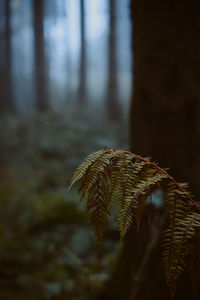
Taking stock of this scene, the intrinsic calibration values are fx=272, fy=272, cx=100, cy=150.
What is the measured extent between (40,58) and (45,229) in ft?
41.7

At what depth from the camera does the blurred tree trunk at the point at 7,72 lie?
1472 cm

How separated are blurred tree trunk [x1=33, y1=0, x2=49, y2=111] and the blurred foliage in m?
4.88

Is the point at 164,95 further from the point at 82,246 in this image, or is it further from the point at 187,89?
the point at 82,246

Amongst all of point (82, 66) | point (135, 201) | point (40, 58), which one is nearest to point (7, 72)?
point (40, 58)

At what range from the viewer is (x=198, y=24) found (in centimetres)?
230

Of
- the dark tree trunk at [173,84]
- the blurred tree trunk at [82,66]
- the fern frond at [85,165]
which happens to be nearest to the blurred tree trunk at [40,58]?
the blurred tree trunk at [82,66]

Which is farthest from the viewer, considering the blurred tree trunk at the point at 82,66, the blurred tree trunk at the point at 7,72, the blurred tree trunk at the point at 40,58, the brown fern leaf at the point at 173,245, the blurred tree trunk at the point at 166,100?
the blurred tree trunk at the point at 82,66

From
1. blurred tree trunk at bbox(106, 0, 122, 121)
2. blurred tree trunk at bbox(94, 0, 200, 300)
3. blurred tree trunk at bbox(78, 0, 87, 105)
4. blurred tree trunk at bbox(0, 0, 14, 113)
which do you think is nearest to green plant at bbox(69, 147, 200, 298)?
blurred tree trunk at bbox(94, 0, 200, 300)

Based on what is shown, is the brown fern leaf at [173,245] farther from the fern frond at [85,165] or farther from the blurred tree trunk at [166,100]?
the blurred tree trunk at [166,100]

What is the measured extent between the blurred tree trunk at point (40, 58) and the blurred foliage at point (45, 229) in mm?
4879

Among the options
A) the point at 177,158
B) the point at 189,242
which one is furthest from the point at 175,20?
the point at 189,242

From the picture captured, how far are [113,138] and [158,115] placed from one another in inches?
337

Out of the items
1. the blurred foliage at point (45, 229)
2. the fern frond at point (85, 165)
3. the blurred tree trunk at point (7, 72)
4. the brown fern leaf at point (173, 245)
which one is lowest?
the blurred foliage at point (45, 229)

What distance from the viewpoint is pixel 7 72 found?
49.9ft
